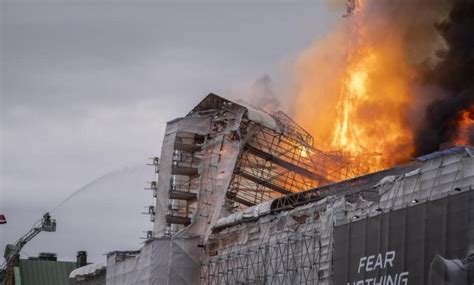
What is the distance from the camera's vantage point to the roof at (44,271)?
146875mm

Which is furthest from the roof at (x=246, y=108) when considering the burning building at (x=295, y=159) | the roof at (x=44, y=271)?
the roof at (x=44, y=271)

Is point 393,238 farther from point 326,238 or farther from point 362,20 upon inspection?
point 362,20

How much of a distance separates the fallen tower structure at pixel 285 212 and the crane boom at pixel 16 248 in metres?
31.5

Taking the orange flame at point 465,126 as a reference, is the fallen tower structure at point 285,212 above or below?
below

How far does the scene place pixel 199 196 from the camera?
11025cm

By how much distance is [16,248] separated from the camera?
15362 cm

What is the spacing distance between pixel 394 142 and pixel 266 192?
12619 millimetres

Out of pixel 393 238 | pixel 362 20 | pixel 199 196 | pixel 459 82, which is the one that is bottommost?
pixel 393 238

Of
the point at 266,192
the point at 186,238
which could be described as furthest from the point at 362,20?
the point at 186,238

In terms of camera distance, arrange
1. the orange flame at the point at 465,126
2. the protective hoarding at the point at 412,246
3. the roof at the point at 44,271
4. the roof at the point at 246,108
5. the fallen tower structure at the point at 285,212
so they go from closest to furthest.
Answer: the protective hoarding at the point at 412,246 < the fallen tower structure at the point at 285,212 < the orange flame at the point at 465,126 < the roof at the point at 246,108 < the roof at the point at 44,271

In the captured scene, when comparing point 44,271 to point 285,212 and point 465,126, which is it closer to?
point 285,212

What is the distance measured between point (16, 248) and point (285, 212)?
67569 millimetres

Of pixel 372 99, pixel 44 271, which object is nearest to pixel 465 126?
pixel 372 99

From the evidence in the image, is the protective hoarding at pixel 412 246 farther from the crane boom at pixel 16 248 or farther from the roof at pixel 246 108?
the crane boom at pixel 16 248
